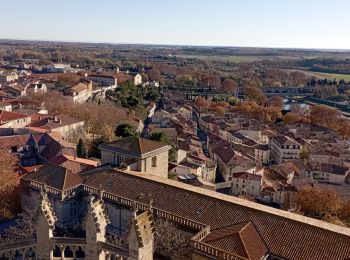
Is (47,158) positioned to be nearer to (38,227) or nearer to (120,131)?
(120,131)

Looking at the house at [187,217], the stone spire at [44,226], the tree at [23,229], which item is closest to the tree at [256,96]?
the house at [187,217]

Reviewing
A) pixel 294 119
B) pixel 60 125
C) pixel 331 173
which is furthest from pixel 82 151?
pixel 294 119

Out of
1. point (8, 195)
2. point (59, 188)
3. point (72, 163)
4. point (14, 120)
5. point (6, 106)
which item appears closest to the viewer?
point (59, 188)

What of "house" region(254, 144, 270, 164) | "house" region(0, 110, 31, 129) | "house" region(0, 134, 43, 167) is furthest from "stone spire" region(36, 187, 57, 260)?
"house" region(254, 144, 270, 164)

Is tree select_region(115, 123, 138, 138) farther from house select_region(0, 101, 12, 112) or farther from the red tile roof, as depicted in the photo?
house select_region(0, 101, 12, 112)

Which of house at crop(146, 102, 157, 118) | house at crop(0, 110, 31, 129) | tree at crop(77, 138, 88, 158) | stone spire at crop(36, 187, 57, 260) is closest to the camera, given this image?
stone spire at crop(36, 187, 57, 260)

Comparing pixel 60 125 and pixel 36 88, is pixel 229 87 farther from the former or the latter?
pixel 60 125
